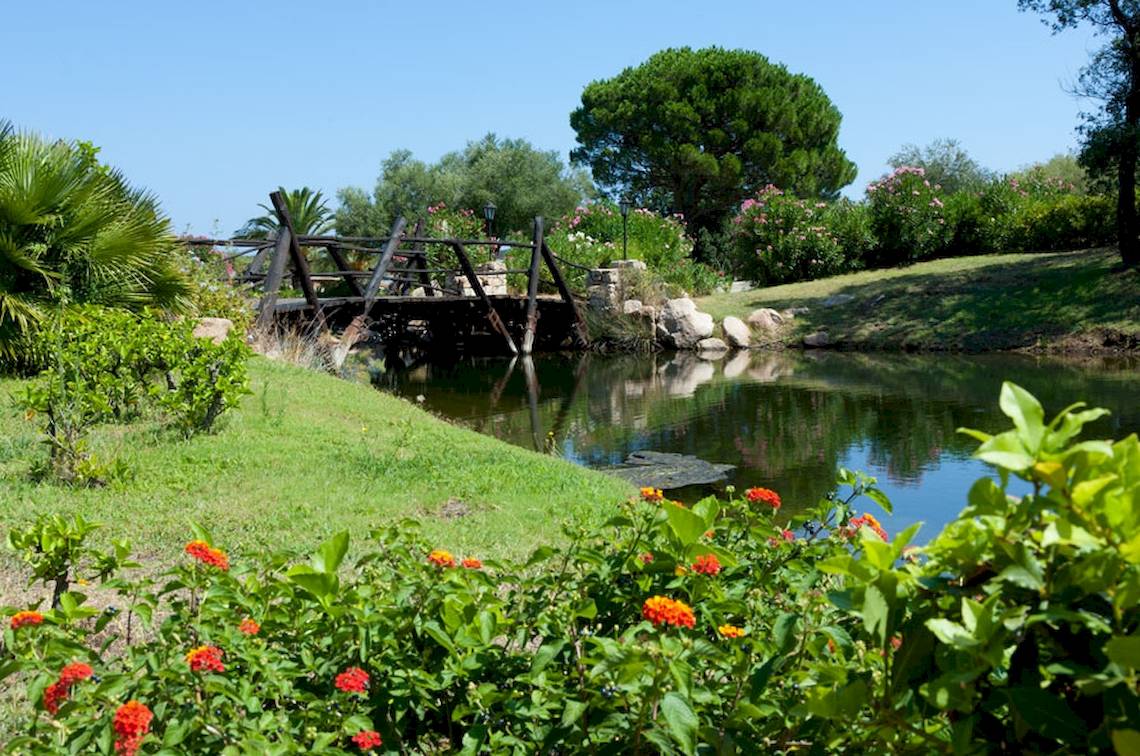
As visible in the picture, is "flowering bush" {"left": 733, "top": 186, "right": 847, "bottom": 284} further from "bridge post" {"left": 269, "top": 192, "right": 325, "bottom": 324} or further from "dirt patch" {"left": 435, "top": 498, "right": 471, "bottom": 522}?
"dirt patch" {"left": 435, "top": 498, "right": 471, "bottom": 522}

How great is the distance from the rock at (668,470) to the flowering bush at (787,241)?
16.7m

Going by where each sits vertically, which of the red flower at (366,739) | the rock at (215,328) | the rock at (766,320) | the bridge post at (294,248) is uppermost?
the bridge post at (294,248)

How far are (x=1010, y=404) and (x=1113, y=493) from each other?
0.15 metres

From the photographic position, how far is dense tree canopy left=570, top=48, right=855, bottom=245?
35094 mm

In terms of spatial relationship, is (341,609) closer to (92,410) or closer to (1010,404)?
(1010,404)

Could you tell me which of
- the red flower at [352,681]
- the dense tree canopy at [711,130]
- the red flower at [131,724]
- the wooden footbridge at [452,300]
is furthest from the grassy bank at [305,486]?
the dense tree canopy at [711,130]

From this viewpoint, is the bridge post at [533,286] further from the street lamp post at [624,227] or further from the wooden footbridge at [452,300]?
the street lamp post at [624,227]

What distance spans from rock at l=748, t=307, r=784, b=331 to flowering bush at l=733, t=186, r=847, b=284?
4.53 m

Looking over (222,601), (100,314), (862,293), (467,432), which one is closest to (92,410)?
(100,314)

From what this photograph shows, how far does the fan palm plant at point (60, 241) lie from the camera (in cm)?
852

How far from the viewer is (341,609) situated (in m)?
2.07

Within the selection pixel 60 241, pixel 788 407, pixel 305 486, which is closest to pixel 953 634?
pixel 305 486

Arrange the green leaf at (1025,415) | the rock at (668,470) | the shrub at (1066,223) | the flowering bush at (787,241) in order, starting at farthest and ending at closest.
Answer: the flowering bush at (787,241) < the shrub at (1066,223) < the rock at (668,470) < the green leaf at (1025,415)

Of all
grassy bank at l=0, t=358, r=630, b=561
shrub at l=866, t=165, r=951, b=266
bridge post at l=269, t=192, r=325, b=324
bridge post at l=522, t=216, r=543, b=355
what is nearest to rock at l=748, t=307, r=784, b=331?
bridge post at l=522, t=216, r=543, b=355
